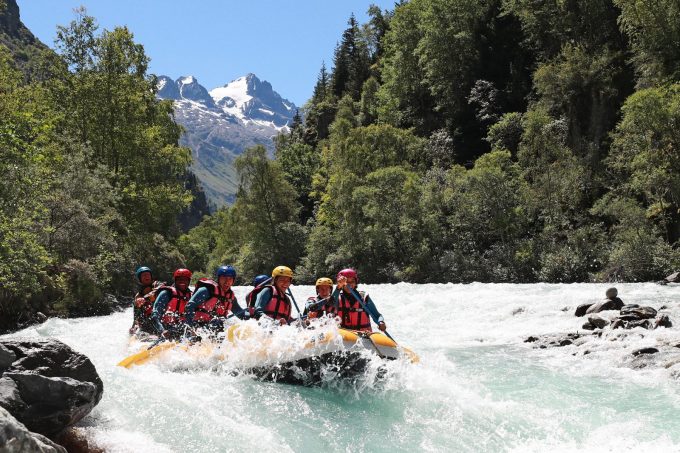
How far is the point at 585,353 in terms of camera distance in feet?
33.6

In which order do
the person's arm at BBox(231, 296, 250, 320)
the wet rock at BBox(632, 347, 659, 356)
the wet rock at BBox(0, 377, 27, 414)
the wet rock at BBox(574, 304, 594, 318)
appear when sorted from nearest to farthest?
the wet rock at BBox(0, 377, 27, 414) → the person's arm at BBox(231, 296, 250, 320) → the wet rock at BBox(632, 347, 659, 356) → the wet rock at BBox(574, 304, 594, 318)

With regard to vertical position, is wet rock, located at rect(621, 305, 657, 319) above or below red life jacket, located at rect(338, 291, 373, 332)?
below

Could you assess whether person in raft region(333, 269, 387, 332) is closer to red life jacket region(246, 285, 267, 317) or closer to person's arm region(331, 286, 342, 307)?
person's arm region(331, 286, 342, 307)

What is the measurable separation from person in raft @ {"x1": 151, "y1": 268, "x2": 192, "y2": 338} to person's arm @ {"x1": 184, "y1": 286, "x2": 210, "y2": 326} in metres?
0.16

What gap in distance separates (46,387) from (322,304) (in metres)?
5.23

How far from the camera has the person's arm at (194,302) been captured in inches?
372

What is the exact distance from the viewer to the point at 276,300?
361 inches

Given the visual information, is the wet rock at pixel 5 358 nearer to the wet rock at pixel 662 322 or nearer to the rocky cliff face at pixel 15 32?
the wet rock at pixel 662 322

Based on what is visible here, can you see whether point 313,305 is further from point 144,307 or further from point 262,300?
point 144,307

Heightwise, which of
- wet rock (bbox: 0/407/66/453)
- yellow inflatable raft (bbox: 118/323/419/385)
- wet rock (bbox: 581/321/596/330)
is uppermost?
wet rock (bbox: 0/407/66/453)

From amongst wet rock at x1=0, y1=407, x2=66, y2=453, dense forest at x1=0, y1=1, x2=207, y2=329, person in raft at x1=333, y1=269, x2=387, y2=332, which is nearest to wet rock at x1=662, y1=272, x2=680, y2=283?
person in raft at x1=333, y1=269, x2=387, y2=332

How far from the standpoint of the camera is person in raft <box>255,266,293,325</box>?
9055 millimetres

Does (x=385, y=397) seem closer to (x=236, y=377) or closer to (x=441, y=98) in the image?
(x=236, y=377)

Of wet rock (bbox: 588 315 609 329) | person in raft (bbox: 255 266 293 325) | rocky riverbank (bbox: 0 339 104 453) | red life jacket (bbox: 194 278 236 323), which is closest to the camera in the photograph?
rocky riverbank (bbox: 0 339 104 453)
